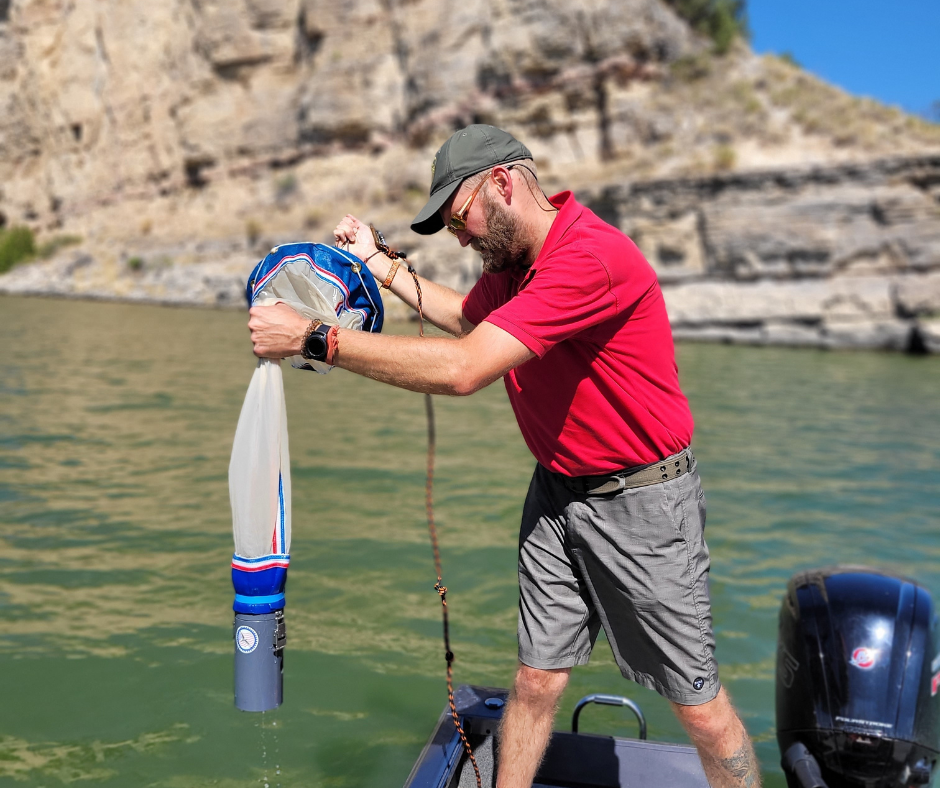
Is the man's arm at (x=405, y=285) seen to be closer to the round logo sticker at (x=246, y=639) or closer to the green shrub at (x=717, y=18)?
the round logo sticker at (x=246, y=639)

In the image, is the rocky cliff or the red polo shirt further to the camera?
the rocky cliff

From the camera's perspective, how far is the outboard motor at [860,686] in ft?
8.56

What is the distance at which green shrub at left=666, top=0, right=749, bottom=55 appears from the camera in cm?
3353

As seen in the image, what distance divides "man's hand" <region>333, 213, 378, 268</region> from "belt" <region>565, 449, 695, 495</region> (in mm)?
1206

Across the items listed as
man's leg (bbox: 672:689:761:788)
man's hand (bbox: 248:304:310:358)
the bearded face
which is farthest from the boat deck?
the bearded face

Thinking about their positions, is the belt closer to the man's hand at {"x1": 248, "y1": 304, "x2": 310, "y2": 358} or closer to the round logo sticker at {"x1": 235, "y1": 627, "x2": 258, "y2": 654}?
the man's hand at {"x1": 248, "y1": 304, "x2": 310, "y2": 358}

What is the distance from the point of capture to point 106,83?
4656 centimetres

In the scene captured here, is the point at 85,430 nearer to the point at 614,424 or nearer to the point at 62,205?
the point at 614,424

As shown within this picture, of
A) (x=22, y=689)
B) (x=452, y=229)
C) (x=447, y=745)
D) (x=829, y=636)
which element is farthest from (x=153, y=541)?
(x=829, y=636)

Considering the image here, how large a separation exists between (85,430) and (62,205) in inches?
1751

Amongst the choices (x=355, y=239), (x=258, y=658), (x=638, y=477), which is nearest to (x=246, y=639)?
(x=258, y=658)

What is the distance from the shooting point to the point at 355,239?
10.3 feet

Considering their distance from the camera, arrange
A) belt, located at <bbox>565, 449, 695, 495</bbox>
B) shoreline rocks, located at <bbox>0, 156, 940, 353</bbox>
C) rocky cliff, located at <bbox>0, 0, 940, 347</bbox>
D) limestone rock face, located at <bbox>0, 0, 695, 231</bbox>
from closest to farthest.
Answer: belt, located at <bbox>565, 449, 695, 495</bbox>, shoreline rocks, located at <bbox>0, 156, 940, 353</bbox>, rocky cliff, located at <bbox>0, 0, 940, 347</bbox>, limestone rock face, located at <bbox>0, 0, 695, 231</bbox>

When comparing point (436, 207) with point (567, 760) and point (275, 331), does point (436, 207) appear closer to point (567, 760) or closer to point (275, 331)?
point (275, 331)
